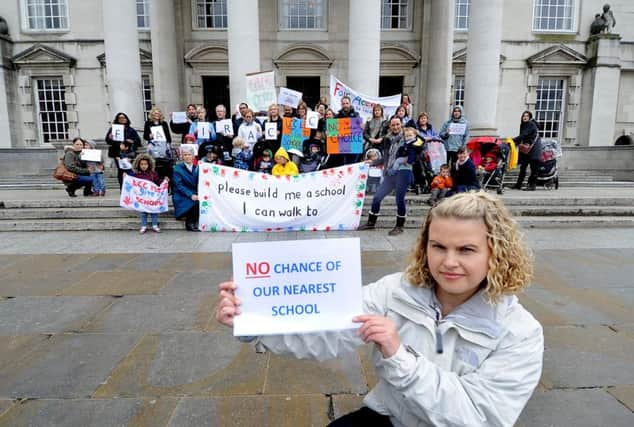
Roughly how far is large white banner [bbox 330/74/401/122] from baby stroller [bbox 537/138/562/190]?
4.52 meters

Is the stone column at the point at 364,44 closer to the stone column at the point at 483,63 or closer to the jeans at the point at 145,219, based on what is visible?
the stone column at the point at 483,63

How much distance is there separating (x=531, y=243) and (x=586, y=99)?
57.6 ft

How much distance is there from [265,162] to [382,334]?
8.17 meters

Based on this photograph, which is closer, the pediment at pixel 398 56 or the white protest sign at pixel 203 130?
the white protest sign at pixel 203 130

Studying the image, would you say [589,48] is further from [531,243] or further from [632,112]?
[531,243]

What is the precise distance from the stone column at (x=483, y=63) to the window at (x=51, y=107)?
60.1 ft

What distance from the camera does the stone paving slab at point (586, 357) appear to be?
3.01 metres

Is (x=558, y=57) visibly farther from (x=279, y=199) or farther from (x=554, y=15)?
(x=279, y=199)

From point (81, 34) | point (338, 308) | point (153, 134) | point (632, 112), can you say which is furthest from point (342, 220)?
point (632, 112)

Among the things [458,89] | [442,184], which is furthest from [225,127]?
[458,89]

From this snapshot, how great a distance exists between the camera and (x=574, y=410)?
8.77ft

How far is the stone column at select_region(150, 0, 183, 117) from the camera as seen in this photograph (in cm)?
1758

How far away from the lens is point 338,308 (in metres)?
1.61

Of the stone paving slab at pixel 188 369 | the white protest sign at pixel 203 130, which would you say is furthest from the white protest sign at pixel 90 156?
the stone paving slab at pixel 188 369
